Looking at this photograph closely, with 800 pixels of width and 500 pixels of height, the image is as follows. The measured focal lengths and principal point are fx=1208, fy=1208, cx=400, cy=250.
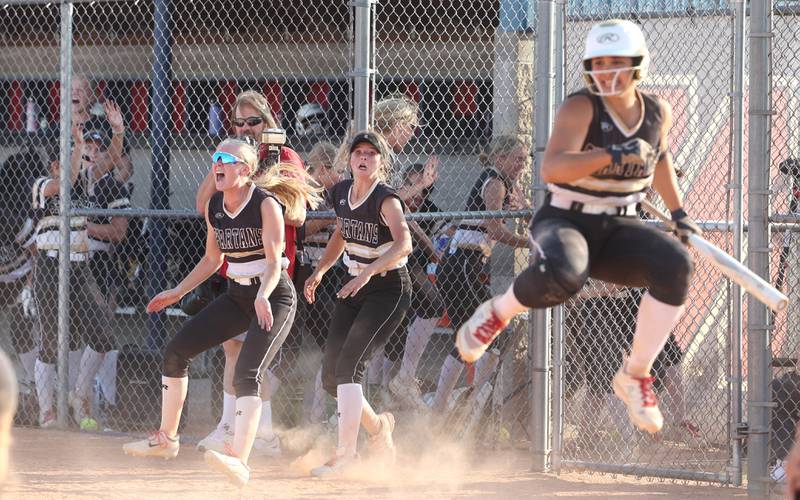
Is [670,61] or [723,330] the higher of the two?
[670,61]

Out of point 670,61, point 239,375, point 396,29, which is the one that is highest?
point 396,29

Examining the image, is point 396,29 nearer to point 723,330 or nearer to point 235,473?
point 723,330

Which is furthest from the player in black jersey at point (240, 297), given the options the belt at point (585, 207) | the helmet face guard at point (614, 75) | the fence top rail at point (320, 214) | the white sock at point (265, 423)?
the helmet face guard at point (614, 75)

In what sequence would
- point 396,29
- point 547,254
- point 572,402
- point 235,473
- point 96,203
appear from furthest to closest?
1. point 396,29
2. point 96,203
3. point 572,402
4. point 235,473
5. point 547,254

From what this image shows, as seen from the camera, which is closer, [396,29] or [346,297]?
[346,297]

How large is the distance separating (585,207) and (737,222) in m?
2.41

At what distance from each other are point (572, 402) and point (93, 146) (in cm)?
423

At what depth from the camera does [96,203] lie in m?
9.40

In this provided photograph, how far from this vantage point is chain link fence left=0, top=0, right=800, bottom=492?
8.20 meters

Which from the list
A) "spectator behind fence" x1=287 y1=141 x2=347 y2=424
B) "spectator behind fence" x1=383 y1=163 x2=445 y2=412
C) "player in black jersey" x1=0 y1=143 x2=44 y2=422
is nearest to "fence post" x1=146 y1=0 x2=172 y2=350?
"player in black jersey" x1=0 y1=143 x2=44 y2=422

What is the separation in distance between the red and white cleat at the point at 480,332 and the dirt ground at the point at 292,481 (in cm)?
222

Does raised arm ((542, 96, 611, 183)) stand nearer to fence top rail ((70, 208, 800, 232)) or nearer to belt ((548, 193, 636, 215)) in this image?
belt ((548, 193, 636, 215))

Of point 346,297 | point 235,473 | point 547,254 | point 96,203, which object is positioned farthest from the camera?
point 96,203

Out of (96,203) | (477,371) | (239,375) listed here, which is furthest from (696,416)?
(96,203)
